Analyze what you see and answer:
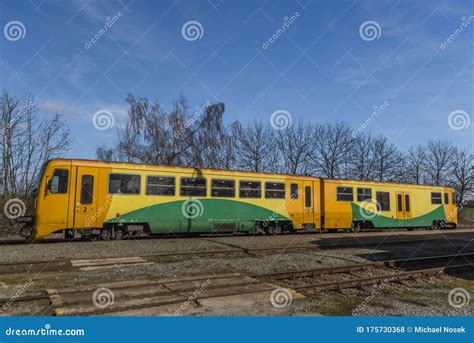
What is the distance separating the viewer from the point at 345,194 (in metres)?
21.3

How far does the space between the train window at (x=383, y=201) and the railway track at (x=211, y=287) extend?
11.4m

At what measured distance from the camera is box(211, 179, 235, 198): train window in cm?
1712

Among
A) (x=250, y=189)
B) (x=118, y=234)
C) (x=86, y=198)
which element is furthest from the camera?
(x=250, y=189)

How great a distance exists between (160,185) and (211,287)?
8.81m

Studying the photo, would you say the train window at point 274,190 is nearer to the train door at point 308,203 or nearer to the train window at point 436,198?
the train door at point 308,203

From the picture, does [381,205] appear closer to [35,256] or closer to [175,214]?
[175,214]

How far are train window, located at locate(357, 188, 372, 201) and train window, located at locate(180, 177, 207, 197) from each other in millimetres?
9691

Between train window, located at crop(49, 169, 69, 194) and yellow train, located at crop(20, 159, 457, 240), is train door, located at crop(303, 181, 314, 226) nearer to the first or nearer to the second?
yellow train, located at crop(20, 159, 457, 240)

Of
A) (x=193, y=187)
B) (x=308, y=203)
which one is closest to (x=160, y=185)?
(x=193, y=187)

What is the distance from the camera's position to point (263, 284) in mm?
8211

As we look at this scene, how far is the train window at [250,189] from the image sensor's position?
58.6ft

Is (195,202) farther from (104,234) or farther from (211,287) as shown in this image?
(211,287)

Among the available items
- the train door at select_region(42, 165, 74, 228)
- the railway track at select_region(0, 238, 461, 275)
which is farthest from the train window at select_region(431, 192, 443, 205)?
the train door at select_region(42, 165, 74, 228)

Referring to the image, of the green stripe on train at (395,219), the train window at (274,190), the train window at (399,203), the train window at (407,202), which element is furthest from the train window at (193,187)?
the train window at (407,202)
